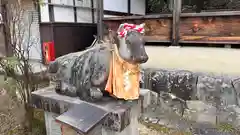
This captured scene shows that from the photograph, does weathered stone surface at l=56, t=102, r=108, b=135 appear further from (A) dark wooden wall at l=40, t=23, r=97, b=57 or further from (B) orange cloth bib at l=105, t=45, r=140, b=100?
(A) dark wooden wall at l=40, t=23, r=97, b=57

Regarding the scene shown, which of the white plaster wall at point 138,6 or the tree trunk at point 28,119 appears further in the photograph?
the white plaster wall at point 138,6

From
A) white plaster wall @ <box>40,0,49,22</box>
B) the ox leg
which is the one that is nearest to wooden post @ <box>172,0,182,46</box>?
the ox leg

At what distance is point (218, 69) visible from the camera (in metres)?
3.38

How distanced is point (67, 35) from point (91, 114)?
16.6ft

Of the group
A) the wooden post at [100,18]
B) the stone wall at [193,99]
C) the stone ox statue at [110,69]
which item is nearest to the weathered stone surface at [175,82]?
the stone wall at [193,99]

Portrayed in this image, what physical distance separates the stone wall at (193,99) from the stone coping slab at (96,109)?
1587 mm

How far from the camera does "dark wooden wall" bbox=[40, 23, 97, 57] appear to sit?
611 cm

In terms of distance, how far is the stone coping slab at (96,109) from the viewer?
6.06ft

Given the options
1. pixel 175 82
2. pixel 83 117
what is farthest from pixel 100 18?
pixel 83 117

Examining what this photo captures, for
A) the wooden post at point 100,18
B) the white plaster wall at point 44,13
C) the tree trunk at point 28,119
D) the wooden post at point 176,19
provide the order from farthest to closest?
1. the white plaster wall at point 44,13
2. the wooden post at point 100,18
3. the wooden post at point 176,19
4. the tree trunk at point 28,119

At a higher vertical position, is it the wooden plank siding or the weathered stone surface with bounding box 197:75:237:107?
the wooden plank siding

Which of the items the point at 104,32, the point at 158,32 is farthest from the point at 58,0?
the point at 158,32

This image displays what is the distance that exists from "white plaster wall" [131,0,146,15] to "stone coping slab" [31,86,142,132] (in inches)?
239

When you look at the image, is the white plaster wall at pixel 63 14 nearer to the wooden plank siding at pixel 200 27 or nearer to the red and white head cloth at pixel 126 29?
the wooden plank siding at pixel 200 27
